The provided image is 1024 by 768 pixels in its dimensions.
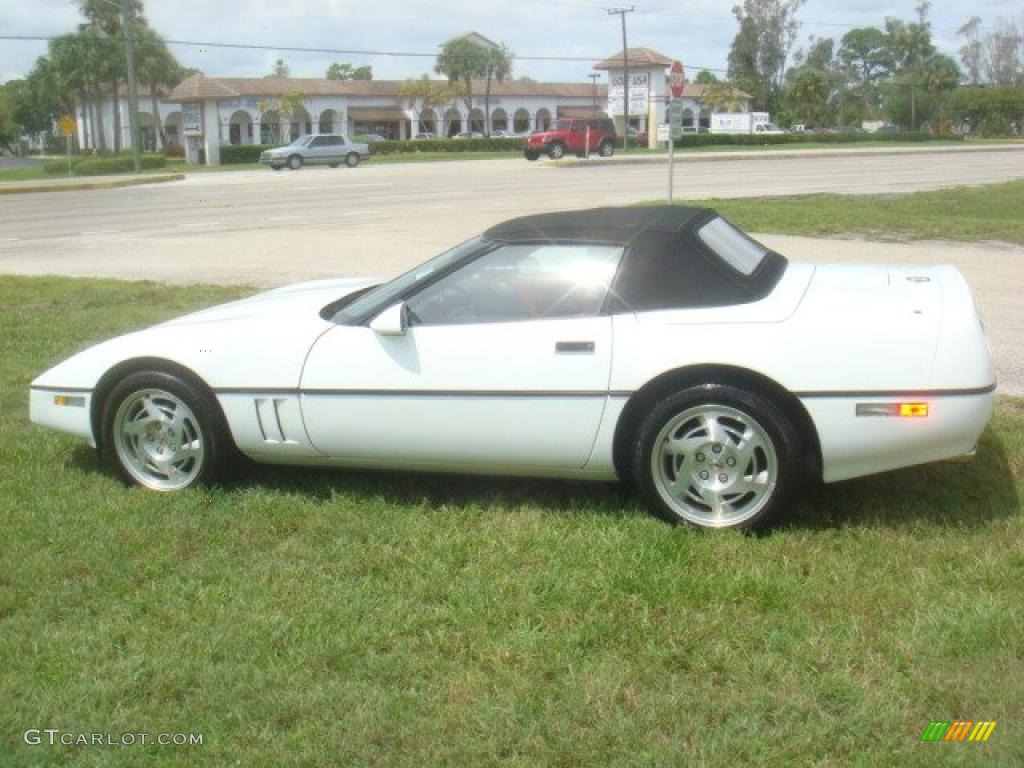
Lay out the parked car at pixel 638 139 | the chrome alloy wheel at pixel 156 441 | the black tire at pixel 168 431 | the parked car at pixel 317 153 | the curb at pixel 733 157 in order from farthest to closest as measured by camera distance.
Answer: the parked car at pixel 638 139 < the parked car at pixel 317 153 < the curb at pixel 733 157 < the chrome alloy wheel at pixel 156 441 < the black tire at pixel 168 431

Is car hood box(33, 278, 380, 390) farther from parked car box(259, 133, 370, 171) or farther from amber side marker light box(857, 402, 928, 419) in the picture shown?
parked car box(259, 133, 370, 171)

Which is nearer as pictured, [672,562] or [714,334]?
[672,562]

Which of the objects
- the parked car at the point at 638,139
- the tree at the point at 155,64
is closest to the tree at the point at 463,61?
the parked car at the point at 638,139

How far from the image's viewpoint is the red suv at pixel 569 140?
50.0 metres

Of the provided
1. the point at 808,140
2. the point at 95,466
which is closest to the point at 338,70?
the point at 808,140

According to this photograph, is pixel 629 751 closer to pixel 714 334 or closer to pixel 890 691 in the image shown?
pixel 890 691

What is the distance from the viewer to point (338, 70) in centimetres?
13662

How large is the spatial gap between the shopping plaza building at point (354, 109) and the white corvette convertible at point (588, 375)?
2483 inches

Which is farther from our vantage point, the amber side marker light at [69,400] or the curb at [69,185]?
the curb at [69,185]

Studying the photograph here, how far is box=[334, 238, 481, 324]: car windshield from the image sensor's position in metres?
5.20

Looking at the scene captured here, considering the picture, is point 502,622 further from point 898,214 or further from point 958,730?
point 898,214

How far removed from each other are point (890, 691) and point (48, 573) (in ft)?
9.59

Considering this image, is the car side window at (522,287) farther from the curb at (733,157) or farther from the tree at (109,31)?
the tree at (109,31)

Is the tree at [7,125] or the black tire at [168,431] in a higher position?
the tree at [7,125]
